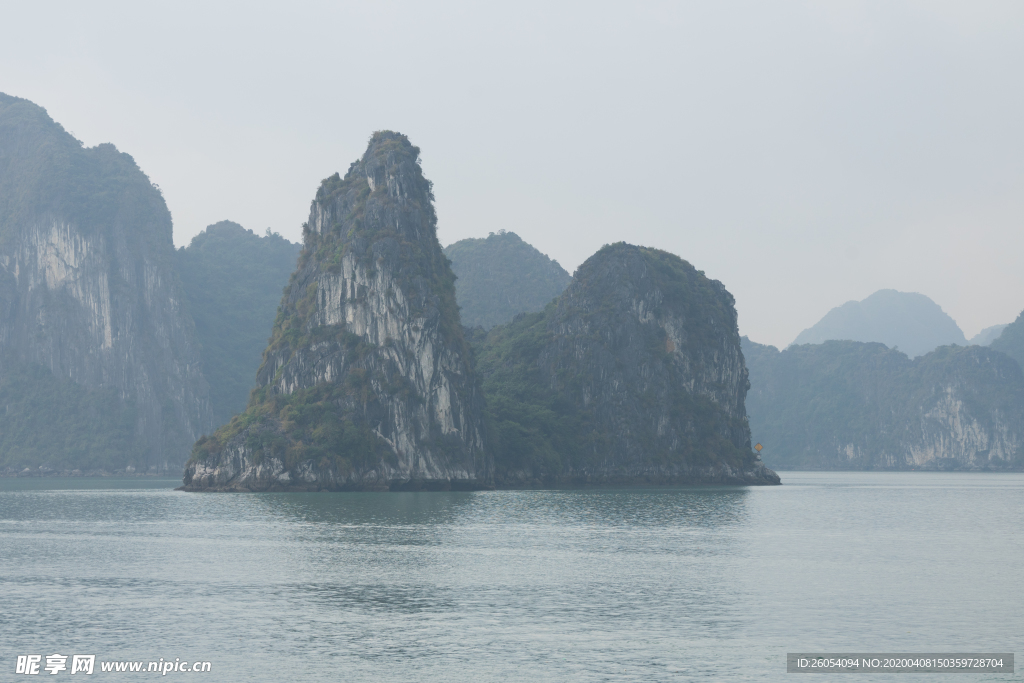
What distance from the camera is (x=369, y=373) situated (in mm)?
136625

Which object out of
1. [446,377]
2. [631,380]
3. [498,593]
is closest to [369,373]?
[446,377]

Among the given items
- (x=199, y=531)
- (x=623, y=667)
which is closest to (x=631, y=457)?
(x=199, y=531)

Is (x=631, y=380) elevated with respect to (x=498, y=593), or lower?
elevated

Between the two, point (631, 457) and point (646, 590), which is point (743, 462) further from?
point (646, 590)

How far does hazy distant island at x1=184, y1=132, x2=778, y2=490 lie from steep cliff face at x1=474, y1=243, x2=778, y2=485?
31 cm

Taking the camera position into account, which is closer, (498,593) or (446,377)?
(498,593)

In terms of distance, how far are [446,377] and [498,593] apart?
9689 cm

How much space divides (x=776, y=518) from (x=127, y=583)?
181 feet

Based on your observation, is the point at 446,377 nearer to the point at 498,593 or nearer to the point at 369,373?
the point at 369,373

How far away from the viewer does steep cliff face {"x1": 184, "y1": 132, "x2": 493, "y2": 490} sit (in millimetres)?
126625

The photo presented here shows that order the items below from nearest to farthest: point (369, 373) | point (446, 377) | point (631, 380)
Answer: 1. point (369, 373)
2. point (446, 377)
3. point (631, 380)

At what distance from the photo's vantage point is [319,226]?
159375mm

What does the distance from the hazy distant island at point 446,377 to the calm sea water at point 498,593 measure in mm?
47781

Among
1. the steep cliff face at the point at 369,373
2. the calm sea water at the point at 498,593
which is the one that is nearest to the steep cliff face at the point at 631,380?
the steep cliff face at the point at 369,373
